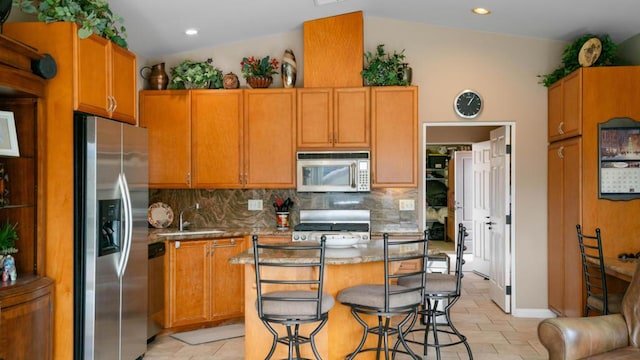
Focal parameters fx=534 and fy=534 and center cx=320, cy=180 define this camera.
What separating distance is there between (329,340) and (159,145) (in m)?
2.95

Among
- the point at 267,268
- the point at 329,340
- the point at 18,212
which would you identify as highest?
the point at 18,212

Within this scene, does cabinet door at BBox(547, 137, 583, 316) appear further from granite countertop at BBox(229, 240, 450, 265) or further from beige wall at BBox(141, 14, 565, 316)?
granite countertop at BBox(229, 240, 450, 265)

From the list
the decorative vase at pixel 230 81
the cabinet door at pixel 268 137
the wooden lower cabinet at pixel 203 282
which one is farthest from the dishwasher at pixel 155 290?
the decorative vase at pixel 230 81

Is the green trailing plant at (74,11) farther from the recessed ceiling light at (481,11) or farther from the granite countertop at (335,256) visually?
the recessed ceiling light at (481,11)

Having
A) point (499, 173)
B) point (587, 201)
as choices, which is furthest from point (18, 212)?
point (499, 173)

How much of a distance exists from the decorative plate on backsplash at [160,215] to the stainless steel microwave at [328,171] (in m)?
1.41

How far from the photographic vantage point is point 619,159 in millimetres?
4543

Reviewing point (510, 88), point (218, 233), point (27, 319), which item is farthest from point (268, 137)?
point (27, 319)

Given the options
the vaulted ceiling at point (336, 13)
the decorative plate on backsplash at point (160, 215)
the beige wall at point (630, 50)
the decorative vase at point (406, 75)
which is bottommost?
the decorative plate on backsplash at point (160, 215)

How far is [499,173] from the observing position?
602cm

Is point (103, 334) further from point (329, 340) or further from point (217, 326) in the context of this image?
point (217, 326)

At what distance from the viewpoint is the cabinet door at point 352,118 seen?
5340 millimetres

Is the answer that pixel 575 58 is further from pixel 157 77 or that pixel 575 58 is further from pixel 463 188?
pixel 463 188

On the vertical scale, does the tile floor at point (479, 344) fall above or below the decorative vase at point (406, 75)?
below
